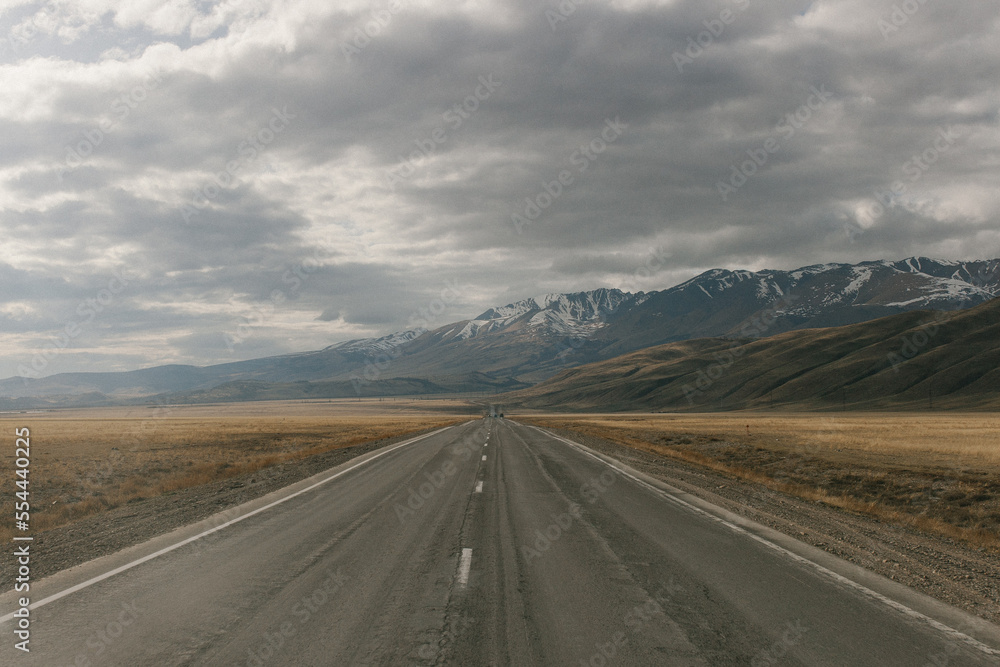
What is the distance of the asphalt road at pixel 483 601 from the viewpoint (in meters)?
5.42

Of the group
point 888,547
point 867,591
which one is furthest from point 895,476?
point 867,591

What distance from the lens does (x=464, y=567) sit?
8070mm

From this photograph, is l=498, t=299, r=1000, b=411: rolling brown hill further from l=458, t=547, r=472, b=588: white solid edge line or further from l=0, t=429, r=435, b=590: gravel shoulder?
l=458, t=547, r=472, b=588: white solid edge line

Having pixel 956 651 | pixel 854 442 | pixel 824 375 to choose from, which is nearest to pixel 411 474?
pixel 956 651

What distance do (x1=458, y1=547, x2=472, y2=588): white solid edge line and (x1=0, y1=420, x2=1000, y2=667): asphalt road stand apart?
3 cm

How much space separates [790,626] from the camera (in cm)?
612

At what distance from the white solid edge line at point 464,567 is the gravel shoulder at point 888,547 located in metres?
5.84

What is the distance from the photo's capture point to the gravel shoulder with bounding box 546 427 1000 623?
7.57m

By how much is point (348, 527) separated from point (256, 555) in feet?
7.07

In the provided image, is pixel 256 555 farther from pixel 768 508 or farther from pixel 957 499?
pixel 957 499

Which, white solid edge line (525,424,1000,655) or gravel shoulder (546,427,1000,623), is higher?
Answer: white solid edge line (525,424,1000,655)

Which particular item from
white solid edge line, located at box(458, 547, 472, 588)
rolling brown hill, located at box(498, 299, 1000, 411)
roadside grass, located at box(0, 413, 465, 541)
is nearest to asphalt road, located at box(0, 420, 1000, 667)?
white solid edge line, located at box(458, 547, 472, 588)

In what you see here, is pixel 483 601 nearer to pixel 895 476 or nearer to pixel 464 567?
pixel 464 567

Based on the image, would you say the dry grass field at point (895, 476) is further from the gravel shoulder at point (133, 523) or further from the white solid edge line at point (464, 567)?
the gravel shoulder at point (133, 523)
